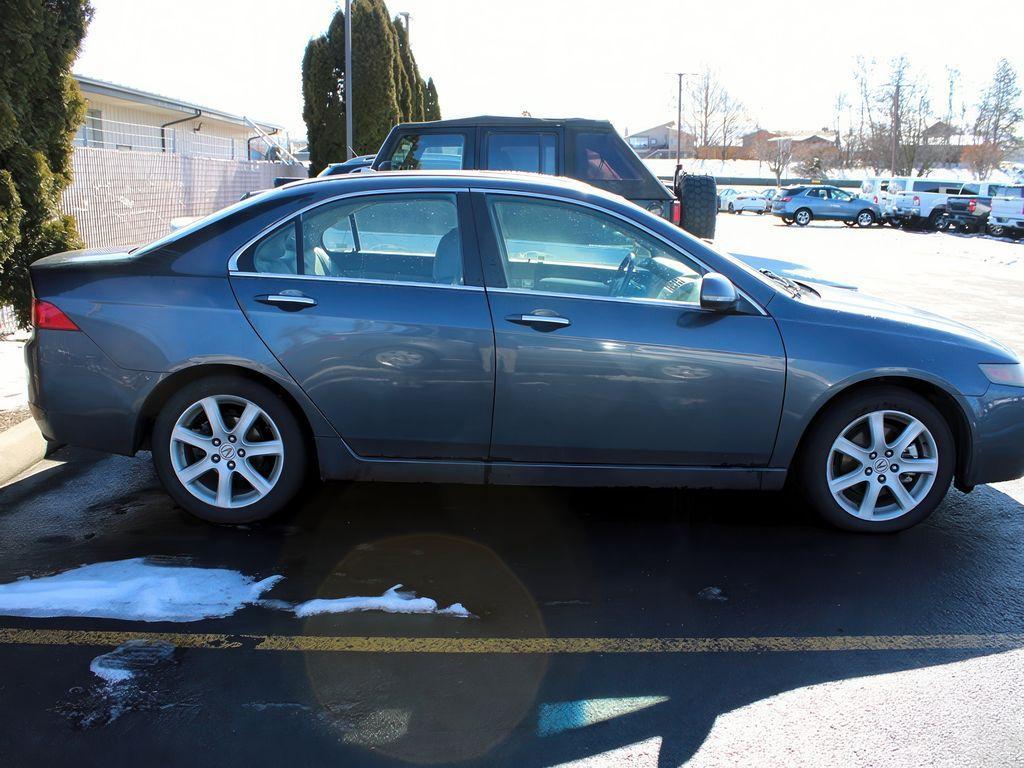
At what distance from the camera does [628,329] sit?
4.14 meters

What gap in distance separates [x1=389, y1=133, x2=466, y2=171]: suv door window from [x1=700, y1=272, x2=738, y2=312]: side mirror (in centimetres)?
573

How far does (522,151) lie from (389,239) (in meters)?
5.09

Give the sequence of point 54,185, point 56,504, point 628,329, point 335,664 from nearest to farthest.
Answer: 1. point 335,664
2. point 628,329
3. point 56,504
4. point 54,185

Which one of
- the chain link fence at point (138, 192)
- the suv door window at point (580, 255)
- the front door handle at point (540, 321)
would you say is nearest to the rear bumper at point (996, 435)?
the suv door window at point (580, 255)

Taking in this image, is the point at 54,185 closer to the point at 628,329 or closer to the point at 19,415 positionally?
the point at 19,415

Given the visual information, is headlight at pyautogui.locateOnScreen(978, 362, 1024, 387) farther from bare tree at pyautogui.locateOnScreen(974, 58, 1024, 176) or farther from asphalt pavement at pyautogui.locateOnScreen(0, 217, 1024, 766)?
bare tree at pyautogui.locateOnScreen(974, 58, 1024, 176)

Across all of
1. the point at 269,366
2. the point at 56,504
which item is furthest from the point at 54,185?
the point at 269,366

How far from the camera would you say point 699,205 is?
10156mm

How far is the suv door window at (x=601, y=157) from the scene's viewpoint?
360 inches

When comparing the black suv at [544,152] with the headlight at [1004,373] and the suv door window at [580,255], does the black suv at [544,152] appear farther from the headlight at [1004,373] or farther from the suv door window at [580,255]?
the headlight at [1004,373]

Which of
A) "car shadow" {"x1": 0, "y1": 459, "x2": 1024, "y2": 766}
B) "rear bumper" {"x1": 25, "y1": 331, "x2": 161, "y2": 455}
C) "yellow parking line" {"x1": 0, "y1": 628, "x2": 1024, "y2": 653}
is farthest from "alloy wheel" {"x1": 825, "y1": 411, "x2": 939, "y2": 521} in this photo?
"rear bumper" {"x1": 25, "y1": 331, "x2": 161, "y2": 455}

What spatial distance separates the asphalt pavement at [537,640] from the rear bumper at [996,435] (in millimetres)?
362

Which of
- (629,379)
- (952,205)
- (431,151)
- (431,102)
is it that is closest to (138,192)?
(431,151)

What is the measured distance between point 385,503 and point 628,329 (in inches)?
64.5
